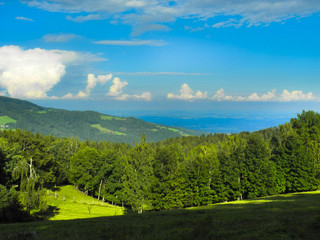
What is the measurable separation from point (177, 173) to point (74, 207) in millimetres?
27901

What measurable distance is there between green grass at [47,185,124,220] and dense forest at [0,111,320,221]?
522cm

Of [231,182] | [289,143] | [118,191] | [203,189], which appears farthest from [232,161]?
[118,191]

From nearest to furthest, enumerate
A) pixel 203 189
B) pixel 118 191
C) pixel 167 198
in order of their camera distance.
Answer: pixel 167 198 → pixel 203 189 → pixel 118 191

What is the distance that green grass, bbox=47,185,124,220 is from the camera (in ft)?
167

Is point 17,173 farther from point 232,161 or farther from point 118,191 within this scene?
point 232,161

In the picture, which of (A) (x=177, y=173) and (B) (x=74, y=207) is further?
(B) (x=74, y=207)

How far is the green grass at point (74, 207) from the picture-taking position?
50.9 meters

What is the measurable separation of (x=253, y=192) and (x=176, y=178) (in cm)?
2184

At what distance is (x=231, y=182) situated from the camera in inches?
2522

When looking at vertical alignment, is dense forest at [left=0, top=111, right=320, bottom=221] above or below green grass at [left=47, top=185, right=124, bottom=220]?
above

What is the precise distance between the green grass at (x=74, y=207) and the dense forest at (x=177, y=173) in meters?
5.22

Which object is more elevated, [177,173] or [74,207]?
[177,173]

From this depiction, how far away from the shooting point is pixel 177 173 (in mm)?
57312

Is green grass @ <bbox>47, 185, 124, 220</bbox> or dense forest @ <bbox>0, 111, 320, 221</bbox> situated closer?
dense forest @ <bbox>0, 111, 320, 221</bbox>
